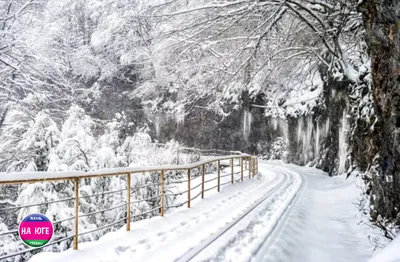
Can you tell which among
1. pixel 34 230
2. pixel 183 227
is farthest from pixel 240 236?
pixel 34 230

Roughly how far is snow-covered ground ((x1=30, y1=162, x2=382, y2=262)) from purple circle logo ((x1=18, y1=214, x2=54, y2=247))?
1125 millimetres

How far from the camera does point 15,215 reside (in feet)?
28.8

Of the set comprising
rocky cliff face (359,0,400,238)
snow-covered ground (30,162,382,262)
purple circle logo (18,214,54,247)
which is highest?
rocky cliff face (359,0,400,238)

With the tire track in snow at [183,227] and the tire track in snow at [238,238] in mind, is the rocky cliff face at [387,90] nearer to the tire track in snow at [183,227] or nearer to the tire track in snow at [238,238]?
the tire track in snow at [238,238]

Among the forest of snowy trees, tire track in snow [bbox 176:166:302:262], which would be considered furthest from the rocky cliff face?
tire track in snow [bbox 176:166:302:262]

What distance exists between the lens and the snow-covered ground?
5.12 metres

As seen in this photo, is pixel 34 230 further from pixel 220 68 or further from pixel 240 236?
pixel 220 68

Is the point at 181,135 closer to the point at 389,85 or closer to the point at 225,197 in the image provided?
the point at 225,197

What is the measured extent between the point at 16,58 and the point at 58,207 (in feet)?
14.9

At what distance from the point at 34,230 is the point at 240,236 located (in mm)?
3619

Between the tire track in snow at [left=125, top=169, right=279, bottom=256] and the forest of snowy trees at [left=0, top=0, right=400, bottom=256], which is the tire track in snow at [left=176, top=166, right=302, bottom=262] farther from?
the forest of snowy trees at [left=0, top=0, right=400, bottom=256]

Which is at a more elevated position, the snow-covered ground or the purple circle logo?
the purple circle logo

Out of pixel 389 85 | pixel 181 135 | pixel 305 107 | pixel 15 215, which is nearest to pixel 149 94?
pixel 181 135

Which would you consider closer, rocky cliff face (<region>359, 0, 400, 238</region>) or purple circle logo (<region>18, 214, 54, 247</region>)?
purple circle logo (<region>18, 214, 54, 247</region>)
